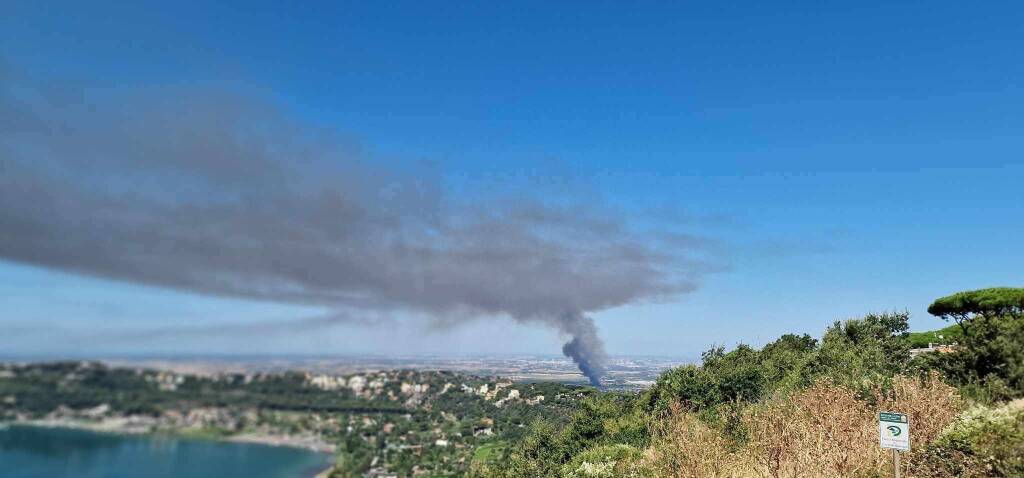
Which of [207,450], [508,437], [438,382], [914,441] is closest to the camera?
[207,450]

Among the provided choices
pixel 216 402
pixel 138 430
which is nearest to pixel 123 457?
pixel 138 430

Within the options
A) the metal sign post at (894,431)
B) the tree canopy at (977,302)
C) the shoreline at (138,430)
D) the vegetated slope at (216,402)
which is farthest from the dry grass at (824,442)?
the tree canopy at (977,302)

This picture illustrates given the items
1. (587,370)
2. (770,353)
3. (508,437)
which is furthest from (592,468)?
(587,370)

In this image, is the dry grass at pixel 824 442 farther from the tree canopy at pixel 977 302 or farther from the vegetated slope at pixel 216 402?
the tree canopy at pixel 977 302

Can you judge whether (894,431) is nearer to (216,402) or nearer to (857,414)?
(857,414)

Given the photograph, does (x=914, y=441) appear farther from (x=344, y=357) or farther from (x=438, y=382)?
(x=344, y=357)

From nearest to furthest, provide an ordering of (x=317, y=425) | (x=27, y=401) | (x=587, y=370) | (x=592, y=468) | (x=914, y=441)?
(x=27, y=401), (x=317, y=425), (x=914, y=441), (x=592, y=468), (x=587, y=370)

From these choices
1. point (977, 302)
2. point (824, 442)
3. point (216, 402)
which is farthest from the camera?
point (977, 302)
